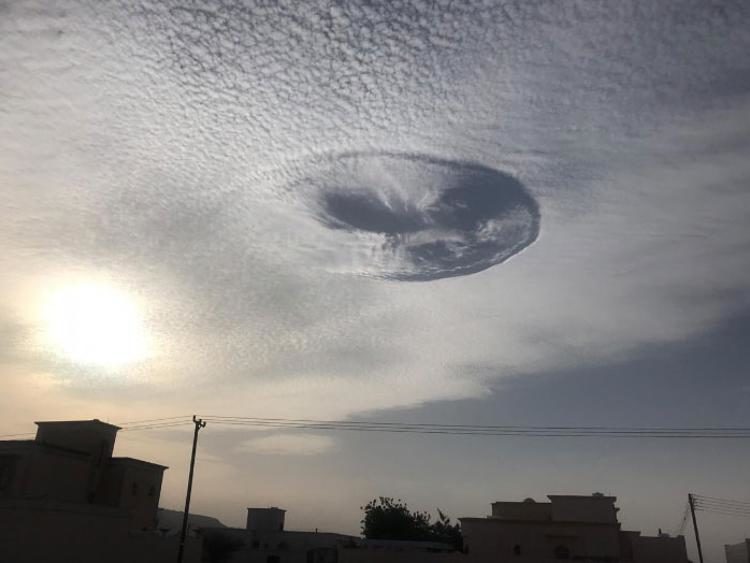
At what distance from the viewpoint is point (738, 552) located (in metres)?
60.6

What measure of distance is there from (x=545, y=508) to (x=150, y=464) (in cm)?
3189

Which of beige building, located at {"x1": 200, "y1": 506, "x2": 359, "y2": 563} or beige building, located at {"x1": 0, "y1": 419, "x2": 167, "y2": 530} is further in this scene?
beige building, located at {"x1": 200, "y1": 506, "x2": 359, "y2": 563}

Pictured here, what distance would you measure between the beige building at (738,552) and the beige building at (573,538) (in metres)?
17.7

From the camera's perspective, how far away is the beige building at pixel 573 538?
142ft

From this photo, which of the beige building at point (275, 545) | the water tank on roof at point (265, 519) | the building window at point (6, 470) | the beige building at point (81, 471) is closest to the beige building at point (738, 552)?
the beige building at point (275, 545)

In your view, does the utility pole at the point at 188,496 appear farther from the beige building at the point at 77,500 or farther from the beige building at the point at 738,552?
the beige building at the point at 738,552

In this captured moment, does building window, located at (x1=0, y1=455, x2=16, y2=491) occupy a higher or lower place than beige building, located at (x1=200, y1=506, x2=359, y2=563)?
higher

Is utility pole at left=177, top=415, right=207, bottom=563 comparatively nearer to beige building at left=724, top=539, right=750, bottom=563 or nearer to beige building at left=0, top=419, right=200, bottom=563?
beige building at left=0, top=419, right=200, bottom=563

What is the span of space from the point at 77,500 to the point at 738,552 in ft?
199

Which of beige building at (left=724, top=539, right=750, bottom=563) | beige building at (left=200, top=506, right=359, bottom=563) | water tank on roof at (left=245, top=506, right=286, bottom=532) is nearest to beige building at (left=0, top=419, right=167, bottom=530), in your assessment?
beige building at (left=200, top=506, right=359, bottom=563)

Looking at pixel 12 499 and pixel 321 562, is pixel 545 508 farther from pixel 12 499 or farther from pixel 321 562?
pixel 12 499

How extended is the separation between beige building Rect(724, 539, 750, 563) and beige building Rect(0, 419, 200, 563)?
49443mm

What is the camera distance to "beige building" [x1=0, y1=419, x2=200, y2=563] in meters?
31.7

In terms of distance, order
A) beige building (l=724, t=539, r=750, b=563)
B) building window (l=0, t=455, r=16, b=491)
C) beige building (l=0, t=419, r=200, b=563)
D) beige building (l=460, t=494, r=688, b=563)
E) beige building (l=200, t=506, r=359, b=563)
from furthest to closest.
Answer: beige building (l=200, t=506, r=359, b=563) < beige building (l=724, t=539, r=750, b=563) < beige building (l=460, t=494, r=688, b=563) < building window (l=0, t=455, r=16, b=491) < beige building (l=0, t=419, r=200, b=563)
